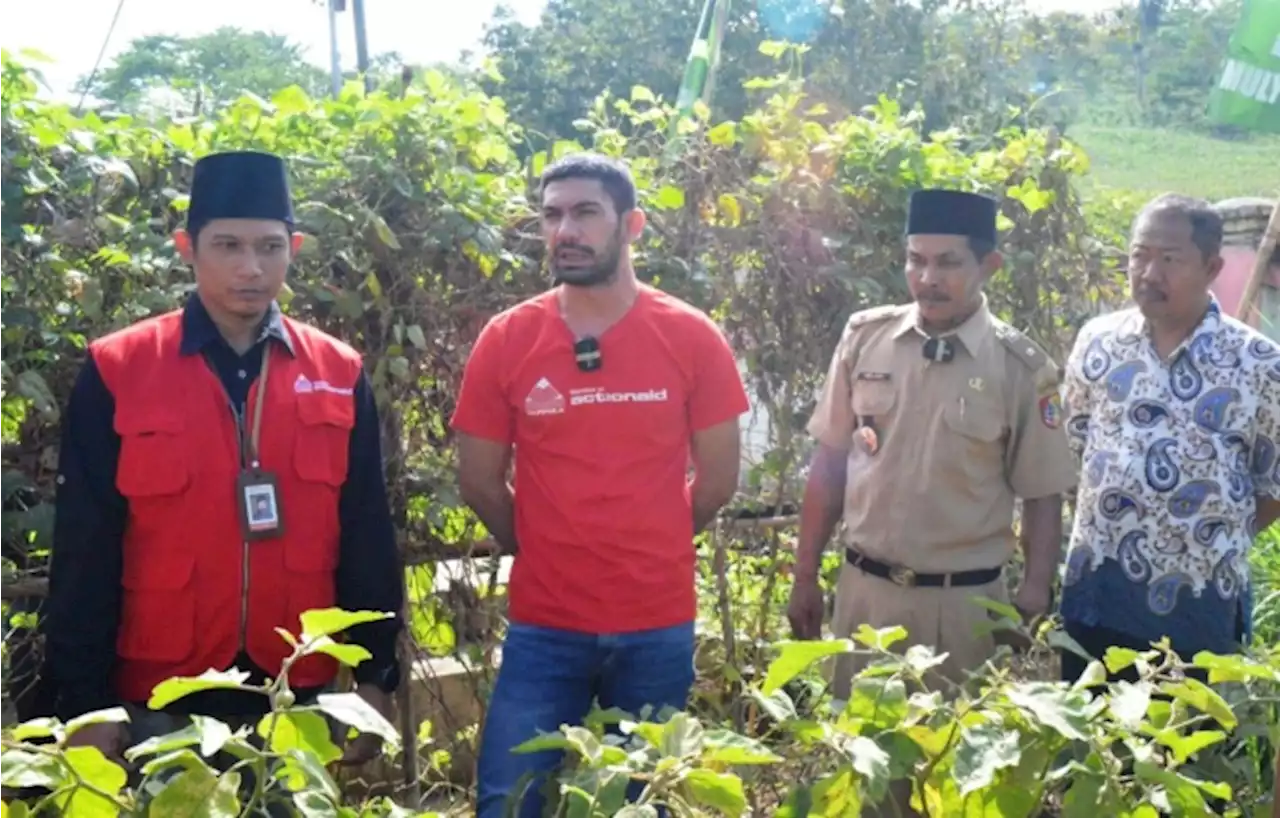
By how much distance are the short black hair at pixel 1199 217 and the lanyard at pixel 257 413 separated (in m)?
2.06

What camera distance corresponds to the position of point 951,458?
3.25 metres

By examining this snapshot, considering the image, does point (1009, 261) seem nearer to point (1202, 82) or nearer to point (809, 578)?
point (809, 578)

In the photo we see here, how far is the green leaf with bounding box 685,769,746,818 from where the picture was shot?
159cm

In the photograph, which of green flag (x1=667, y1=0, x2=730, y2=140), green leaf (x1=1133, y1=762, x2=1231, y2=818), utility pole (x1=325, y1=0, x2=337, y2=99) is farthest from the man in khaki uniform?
utility pole (x1=325, y1=0, x2=337, y2=99)

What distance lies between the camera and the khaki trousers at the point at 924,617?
3258 millimetres

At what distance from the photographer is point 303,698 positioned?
2.69m

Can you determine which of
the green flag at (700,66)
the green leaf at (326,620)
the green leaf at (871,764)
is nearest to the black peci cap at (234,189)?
the green leaf at (326,620)

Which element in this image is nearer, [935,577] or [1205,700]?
[1205,700]

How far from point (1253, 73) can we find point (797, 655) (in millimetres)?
5368

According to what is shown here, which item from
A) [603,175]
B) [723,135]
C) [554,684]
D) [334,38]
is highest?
[334,38]

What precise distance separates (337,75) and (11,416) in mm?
15343

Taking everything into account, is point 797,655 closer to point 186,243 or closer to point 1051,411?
point 186,243

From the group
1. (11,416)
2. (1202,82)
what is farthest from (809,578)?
(1202,82)

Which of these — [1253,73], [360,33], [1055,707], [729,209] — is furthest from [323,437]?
[360,33]
